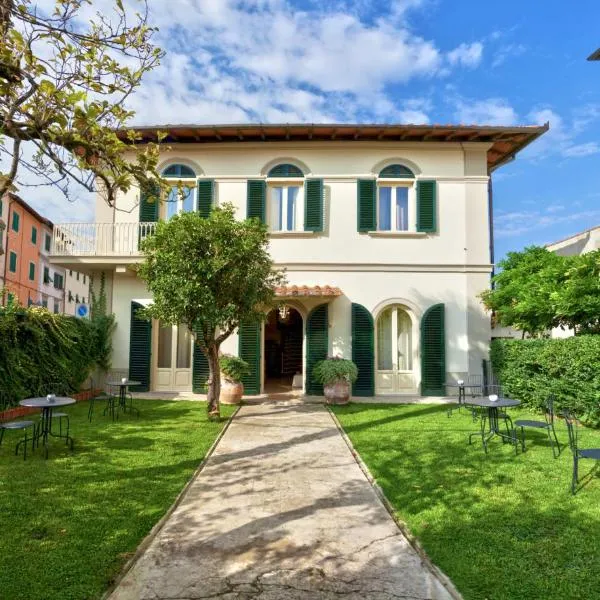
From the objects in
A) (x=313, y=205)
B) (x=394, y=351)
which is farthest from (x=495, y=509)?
(x=313, y=205)

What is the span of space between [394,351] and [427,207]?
13.6 feet

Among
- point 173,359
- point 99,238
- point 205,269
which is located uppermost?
point 99,238

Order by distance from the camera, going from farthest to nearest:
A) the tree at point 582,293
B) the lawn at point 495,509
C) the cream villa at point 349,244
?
the cream villa at point 349,244
the tree at point 582,293
the lawn at point 495,509

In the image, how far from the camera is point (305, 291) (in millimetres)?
12047

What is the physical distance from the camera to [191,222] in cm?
877

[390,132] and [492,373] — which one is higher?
[390,132]

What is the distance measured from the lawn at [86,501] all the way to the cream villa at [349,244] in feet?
16.5

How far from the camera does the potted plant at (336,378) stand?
11.4m

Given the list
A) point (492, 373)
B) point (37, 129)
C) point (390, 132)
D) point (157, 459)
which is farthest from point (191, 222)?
point (492, 373)

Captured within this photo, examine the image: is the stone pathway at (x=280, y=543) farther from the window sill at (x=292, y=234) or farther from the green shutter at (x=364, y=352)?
the window sill at (x=292, y=234)

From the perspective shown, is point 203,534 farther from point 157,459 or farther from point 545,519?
point 545,519

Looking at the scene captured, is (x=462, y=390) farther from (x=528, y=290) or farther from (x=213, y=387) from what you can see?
(x=213, y=387)

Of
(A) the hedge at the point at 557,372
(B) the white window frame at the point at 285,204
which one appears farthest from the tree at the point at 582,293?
(B) the white window frame at the point at 285,204

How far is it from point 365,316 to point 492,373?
148 inches
